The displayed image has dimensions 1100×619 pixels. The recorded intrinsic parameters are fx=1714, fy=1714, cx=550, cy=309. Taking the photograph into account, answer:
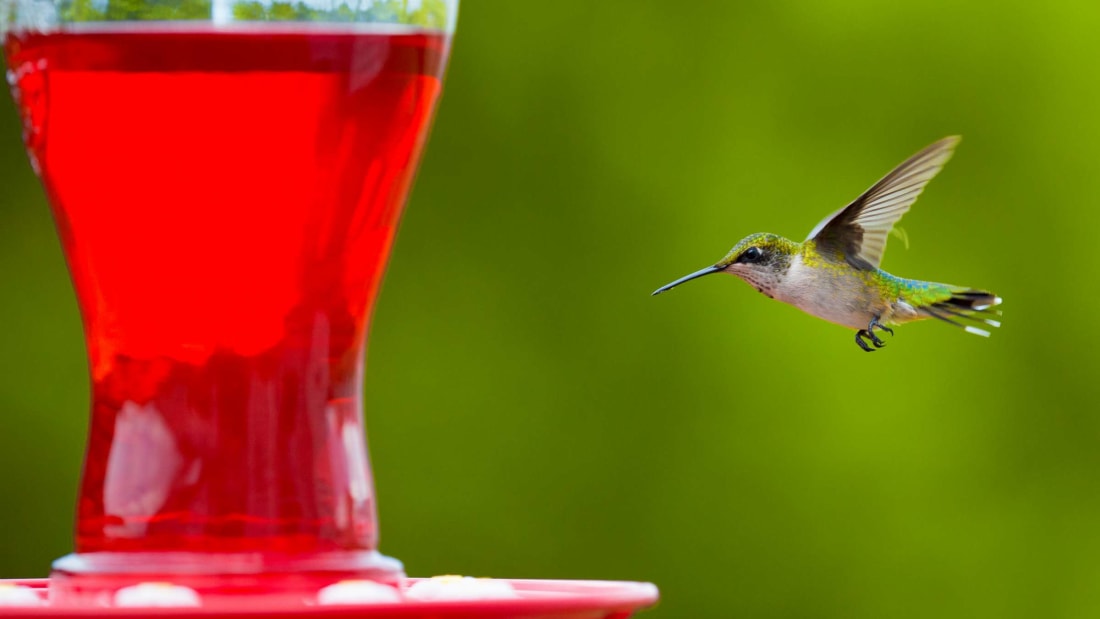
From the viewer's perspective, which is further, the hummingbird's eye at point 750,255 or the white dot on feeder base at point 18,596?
the hummingbird's eye at point 750,255

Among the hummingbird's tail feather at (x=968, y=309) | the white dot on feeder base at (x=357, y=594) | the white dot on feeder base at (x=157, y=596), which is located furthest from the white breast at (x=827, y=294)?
the white dot on feeder base at (x=157, y=596)

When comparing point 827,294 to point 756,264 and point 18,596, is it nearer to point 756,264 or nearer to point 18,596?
point 756,264

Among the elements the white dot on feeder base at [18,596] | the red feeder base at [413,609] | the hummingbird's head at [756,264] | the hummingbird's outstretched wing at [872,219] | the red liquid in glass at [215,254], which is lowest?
the red feeder base at [413,609]

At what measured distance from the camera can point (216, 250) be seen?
160cm

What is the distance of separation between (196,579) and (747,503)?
12.9ft

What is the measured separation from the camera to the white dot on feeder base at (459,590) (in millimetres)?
1366

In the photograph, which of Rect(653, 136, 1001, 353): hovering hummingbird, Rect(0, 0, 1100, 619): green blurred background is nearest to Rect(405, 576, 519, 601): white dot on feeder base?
Rect(653, 136, 1001, 353): hovering hummingbird

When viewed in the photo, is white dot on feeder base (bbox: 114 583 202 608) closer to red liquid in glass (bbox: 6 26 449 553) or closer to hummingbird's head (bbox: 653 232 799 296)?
red liquid in glass (bbox: 6 26 449 553)

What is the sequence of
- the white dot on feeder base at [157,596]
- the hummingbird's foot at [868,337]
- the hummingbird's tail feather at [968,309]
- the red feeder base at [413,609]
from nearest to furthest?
the red feeder base at [413,609], the white dot on feeder base at [157,596], the hummingbird's tail feather at [968,309], the hummingbird's foot at [868,337]

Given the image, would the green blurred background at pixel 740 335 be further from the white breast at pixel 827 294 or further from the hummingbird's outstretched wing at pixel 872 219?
the white breast at pixel 827 294

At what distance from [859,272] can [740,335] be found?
6.66 feet

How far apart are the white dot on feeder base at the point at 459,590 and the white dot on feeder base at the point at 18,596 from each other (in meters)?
0.31

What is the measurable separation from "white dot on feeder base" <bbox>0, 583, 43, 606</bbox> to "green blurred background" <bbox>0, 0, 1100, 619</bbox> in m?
3.61

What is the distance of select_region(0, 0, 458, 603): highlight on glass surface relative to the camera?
154 cm
